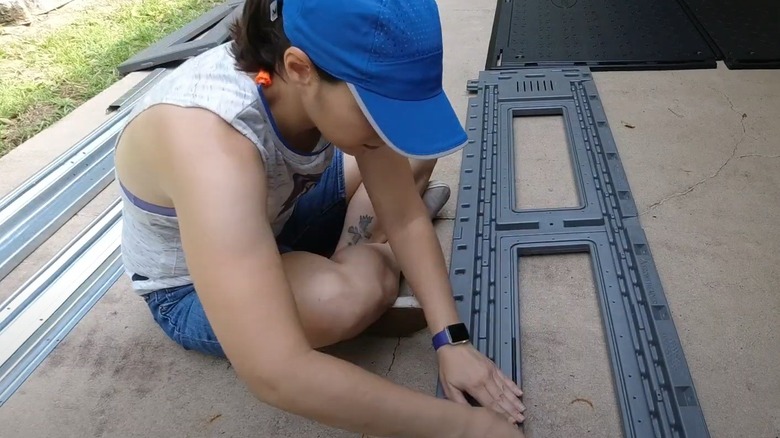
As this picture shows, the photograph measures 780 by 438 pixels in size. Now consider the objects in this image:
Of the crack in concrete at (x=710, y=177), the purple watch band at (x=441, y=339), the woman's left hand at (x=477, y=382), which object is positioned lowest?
the woman's left hand at (x=477, y=382)

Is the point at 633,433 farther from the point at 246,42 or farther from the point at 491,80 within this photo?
the point at 491,80

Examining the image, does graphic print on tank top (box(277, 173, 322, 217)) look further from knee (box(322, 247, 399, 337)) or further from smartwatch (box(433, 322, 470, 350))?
smartwatch (box(433, 322, 470, 350))

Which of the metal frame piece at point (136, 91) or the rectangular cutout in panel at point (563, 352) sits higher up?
the metal frame piece at point (136, 91)

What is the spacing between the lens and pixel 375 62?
2.53ft

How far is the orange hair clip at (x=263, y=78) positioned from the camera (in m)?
0.92

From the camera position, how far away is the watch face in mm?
1152

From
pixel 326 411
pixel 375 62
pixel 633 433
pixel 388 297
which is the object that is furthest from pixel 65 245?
pixel 633 433

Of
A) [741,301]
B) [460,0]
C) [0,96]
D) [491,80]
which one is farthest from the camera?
[460,0]

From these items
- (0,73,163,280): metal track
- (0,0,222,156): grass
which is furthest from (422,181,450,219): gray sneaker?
(0,0,222,156): grass

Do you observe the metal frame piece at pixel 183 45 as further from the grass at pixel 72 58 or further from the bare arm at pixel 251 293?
the bare arm at pixel 251 293

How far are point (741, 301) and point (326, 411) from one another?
0.97 metres

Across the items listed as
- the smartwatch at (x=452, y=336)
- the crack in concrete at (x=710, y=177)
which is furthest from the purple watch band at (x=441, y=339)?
the crack in concrete at (x=710, y=177)

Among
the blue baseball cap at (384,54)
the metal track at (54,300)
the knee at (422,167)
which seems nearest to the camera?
the blue baseball cap at (384,54)

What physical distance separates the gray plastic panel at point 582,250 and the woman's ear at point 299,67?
2.27 ft
